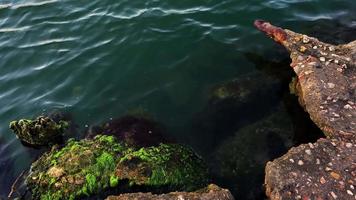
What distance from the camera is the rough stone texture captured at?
748cm

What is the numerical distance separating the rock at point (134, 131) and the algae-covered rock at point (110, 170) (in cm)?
38

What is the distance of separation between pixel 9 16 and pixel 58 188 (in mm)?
9056

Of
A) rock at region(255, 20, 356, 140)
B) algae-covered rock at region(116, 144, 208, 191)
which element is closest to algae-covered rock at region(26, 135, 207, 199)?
algae-covered rock at region(116, 144, 208, 191)

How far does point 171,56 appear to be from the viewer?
41.0 feet

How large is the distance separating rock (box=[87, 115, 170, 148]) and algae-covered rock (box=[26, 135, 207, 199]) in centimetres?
38

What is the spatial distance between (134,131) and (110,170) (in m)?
1.56

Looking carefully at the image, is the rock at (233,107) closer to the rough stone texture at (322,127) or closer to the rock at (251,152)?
the rock at (251,152)

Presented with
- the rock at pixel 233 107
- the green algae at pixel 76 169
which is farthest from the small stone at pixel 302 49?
the green algae at pixel 76 169

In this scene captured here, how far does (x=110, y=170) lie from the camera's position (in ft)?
30.0

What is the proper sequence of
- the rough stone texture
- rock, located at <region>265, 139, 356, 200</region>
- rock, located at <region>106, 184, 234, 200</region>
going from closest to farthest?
rock, located at <region>265, 139, 356, 200</region> → the rough stone texture → rock, located at <region>106, 184, 234, 200</region>

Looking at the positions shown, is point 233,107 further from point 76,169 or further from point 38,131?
point 38,131

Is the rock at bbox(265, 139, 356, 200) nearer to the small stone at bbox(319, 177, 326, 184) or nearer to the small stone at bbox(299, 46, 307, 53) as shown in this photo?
the small stone at bbox(319, 177, 326, 184)

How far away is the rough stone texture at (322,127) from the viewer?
748 centimetres

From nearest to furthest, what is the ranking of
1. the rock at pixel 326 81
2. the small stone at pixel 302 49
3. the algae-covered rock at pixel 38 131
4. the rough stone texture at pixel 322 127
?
1. the rough stone texture at pixel 322 127
2. the rock at pixel 326 81
3. the small stone at pixel 302 49
4. the algae-covered rock at pixel 38 131
